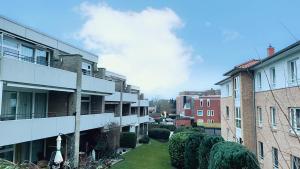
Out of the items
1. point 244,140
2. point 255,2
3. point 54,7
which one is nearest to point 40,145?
point 54,7

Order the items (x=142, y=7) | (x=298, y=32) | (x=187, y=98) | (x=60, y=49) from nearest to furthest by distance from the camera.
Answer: (x=298, y=32) < (x=142, y=7) < (x=60, y=49) < (x=187, y=98)

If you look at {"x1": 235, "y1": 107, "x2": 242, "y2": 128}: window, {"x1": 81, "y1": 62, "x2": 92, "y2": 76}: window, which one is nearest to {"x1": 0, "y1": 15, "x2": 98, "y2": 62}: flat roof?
{"x1": 81, "y1": 62, "x2": 92, "y2": 76}: window

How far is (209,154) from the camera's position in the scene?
1781 cm

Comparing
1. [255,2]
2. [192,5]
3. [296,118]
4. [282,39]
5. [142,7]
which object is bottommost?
[296,118]

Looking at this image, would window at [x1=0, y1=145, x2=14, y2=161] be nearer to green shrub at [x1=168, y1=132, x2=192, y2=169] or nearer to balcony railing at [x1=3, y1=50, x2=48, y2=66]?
balcony railing at [x1=3, y1=50, x2=48, y2=66]

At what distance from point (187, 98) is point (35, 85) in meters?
100

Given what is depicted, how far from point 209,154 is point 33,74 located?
1208 centimetres

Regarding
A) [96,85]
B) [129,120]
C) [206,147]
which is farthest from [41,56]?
[129,120]

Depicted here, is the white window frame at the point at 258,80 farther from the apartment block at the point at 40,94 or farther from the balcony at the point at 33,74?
the balcony at the point at 33,74

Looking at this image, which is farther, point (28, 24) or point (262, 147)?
point (262, 147)

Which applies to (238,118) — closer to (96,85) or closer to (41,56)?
(96,85)

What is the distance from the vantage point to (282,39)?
3.60 m

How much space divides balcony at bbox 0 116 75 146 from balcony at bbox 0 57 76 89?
2.24 m

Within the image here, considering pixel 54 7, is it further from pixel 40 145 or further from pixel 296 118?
pixel 296 118
